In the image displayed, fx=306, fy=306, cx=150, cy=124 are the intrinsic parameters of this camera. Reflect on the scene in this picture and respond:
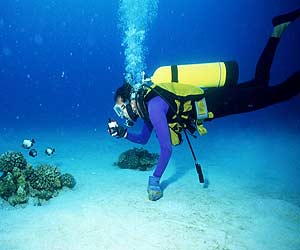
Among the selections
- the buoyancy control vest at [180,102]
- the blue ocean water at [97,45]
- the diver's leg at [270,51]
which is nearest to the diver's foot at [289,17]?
the diver's leg at [270,51]

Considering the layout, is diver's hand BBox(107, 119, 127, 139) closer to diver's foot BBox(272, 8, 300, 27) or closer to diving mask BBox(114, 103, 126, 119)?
diving mask BBox(114, 103, 126, 119)

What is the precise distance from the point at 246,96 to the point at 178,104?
1.40 m

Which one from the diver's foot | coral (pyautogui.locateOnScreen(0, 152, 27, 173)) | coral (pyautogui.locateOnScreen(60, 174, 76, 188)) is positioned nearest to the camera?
the diver's foot

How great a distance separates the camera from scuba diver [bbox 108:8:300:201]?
18.5 feet

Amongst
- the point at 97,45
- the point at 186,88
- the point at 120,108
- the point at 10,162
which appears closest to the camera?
the point at 186,88

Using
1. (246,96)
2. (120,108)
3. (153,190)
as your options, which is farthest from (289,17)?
(153,190)

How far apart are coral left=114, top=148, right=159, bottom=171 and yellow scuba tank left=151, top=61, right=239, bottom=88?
3.84 meters

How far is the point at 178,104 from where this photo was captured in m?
5.75

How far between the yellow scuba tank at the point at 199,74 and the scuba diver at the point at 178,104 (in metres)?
0.08

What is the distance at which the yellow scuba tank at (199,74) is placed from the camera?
19.0 ft

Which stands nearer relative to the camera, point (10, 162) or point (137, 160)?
point (10, 162)

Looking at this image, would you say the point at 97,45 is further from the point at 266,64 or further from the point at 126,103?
the point at 126,103

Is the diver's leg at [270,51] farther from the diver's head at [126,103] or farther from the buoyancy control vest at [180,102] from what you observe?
the diver's head at [126,103]

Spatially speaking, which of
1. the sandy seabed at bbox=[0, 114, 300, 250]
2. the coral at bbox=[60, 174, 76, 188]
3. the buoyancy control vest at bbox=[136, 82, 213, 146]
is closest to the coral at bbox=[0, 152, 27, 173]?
the coral at bbox=[60, 174, 76, 188]
